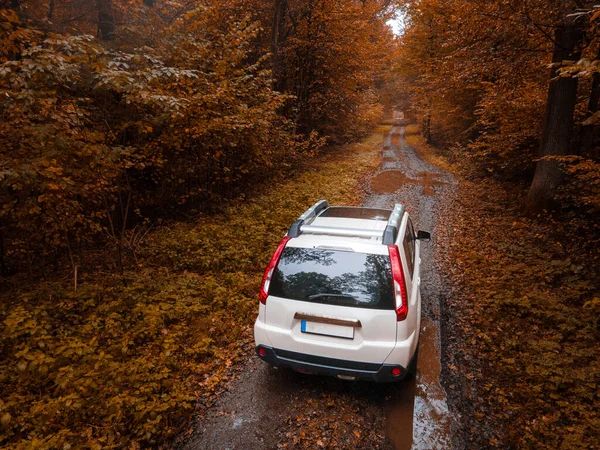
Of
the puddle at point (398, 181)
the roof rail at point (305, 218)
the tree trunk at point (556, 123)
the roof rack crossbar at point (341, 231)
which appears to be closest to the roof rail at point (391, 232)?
the roof rack crossbar at point (341, 231)

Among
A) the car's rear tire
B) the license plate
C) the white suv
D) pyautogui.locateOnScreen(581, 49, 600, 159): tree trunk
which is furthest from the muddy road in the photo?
pyautogui.locateOnScreen(581, 49, 600, 159): tree trunk

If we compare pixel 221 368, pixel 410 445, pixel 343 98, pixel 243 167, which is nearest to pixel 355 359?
pixel 410 445

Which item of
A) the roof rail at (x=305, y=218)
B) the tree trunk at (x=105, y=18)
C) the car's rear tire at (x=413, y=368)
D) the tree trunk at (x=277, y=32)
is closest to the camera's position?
the car's rear tire at (x=413, y=368)

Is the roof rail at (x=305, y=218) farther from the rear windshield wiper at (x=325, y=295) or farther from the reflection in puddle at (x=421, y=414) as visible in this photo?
the reflection in puddle at (x=421, y=414)

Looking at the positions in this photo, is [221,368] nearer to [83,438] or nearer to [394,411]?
[83,438]

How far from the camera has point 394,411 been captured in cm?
399

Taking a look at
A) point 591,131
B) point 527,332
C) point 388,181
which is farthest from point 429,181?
point 527,332

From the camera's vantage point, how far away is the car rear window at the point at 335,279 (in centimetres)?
378

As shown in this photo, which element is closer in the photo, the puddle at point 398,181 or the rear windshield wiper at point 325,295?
the rear windshield wiper at point 325,295

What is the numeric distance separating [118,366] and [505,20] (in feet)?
35.7

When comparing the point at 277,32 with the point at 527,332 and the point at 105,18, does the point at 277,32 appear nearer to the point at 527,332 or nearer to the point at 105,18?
the point at 105,18

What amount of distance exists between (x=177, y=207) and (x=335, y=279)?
7.51m

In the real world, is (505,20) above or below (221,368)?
above

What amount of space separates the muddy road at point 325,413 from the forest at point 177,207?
0.37m
